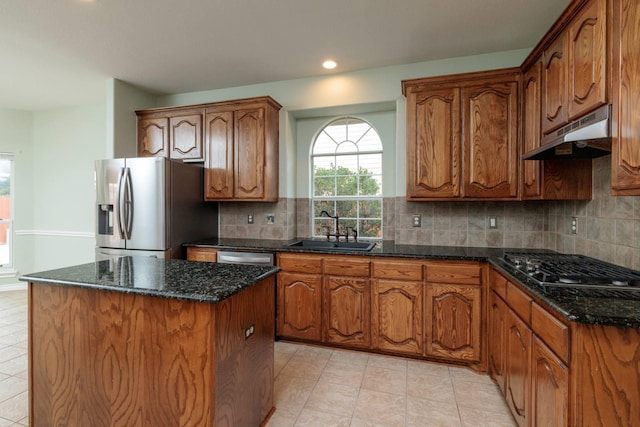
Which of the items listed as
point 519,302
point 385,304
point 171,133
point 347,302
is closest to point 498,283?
point 519,302

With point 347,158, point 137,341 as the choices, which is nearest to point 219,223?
point 347,158

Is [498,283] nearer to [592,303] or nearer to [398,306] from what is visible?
[398,306]

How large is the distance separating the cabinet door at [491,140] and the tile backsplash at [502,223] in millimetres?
369

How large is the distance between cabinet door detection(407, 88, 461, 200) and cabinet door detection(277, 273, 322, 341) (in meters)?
1.24

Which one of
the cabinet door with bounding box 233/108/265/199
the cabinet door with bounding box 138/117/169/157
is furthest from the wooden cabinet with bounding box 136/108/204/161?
the cabinet door with bounding box 233/108/265/199

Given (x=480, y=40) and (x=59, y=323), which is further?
(x=480, y=40)

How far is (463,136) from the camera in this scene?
2697 millimetres

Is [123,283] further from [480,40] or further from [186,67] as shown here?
[480,40]

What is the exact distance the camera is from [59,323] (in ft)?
5.41

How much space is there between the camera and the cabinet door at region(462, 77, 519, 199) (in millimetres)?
2584

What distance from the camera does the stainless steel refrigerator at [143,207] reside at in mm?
3023

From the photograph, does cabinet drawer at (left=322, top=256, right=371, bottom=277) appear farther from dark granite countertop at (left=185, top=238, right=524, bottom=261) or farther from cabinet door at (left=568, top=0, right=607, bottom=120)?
cabinet door at (left=568, top=0, right=607, bottom=120)

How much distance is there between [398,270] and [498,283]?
0.73 m

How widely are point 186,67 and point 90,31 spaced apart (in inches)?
32.5
